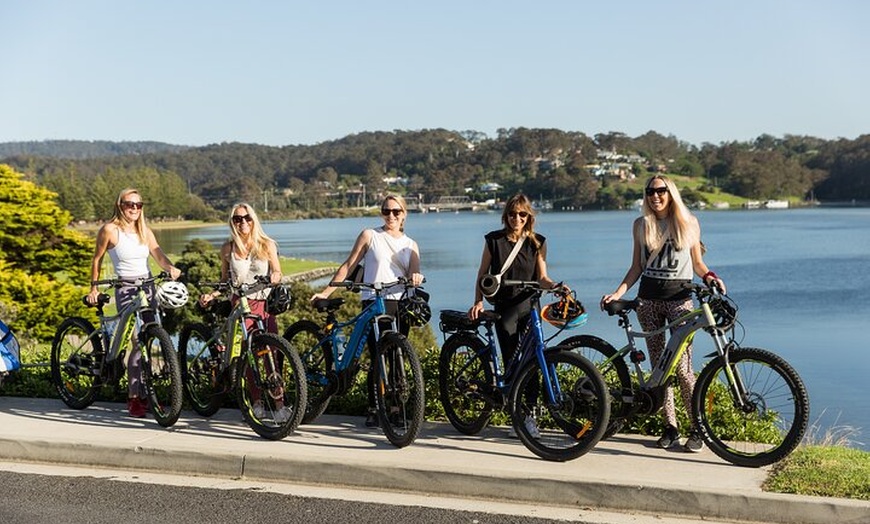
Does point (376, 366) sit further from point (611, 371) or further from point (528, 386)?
point (611, 371)

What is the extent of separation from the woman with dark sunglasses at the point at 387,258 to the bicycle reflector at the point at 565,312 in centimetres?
123

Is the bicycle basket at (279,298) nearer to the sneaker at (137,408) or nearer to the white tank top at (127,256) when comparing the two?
the white tank top at (127,256)

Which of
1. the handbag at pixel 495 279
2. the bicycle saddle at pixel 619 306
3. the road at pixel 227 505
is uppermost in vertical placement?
the handbag at pixel 495 279

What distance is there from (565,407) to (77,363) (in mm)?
4436

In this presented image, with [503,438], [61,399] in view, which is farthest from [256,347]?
[61,399]

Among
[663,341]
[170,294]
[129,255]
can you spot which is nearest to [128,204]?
[129,255]

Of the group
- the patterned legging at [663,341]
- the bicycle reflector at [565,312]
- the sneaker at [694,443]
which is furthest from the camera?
the bicycle reflector at [565,312]

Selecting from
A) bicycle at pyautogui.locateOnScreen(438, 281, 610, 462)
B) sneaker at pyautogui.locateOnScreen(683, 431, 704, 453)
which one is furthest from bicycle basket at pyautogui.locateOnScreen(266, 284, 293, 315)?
sneaker at pyautogui.locateOnScreen(683, 431, 704, 453)

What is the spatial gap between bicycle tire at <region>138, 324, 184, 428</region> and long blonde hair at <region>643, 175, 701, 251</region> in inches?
141

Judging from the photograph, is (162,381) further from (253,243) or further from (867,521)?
(867,521)

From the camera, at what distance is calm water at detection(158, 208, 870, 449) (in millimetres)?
35469

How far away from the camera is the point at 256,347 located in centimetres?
780

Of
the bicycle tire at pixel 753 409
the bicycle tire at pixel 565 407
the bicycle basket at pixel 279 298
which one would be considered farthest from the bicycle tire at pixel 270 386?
the bicycle tire at pixel 753 409

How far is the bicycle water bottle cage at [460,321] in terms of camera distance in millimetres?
7512
